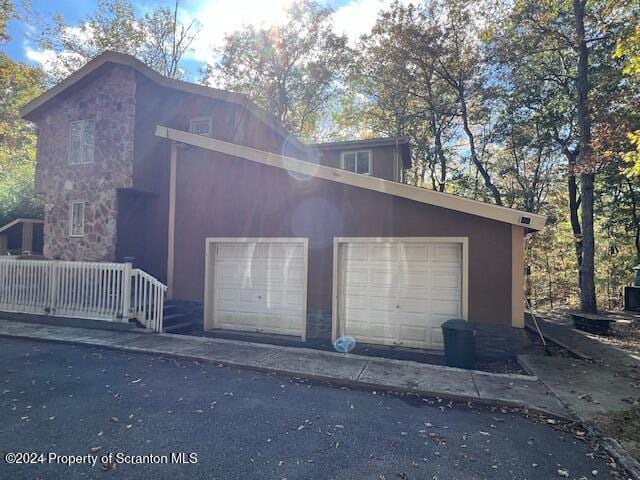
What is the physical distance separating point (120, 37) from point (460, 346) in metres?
25.7

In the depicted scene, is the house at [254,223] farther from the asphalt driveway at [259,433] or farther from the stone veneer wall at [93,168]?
the asphalt driveway at [259,433]

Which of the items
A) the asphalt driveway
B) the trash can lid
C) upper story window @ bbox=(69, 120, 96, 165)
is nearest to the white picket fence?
the asphalt driveway

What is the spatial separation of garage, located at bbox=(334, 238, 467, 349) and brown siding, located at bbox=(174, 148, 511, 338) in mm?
264

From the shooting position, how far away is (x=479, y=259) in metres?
7.01

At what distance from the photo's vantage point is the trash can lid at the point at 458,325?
646 cm

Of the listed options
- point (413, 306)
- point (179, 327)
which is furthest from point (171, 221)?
point (413, 306)

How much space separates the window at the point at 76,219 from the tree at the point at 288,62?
13.4 meters

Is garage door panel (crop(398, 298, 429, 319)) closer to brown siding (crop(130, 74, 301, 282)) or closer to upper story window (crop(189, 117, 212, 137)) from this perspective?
brown siding (crop(130, 74, 301, 282))

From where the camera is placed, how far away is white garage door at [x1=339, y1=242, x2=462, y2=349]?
24.3 ft

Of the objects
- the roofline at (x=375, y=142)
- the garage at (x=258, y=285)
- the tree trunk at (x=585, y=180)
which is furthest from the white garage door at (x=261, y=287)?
the tree trunk at (x=585, y=180)

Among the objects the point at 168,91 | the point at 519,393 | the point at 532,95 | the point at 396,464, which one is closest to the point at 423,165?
the point at 532,95

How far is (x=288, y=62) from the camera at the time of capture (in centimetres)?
2198

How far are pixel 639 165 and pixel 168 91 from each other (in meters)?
11.8

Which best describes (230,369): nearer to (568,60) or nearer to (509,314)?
(509,314)
